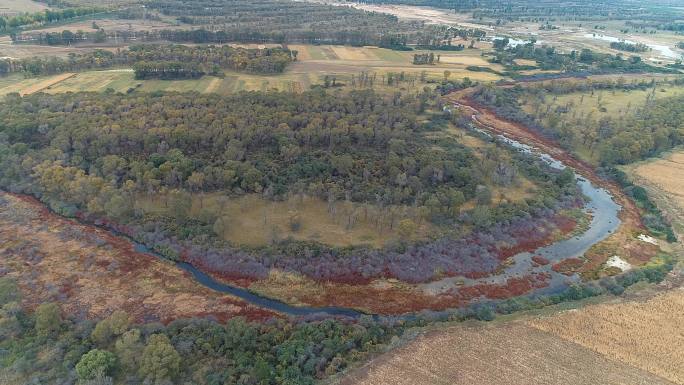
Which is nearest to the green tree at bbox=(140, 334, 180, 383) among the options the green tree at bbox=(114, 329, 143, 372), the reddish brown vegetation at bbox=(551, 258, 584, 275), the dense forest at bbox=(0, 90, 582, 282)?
the green tree at bbox=(114, 329, 143, 372)

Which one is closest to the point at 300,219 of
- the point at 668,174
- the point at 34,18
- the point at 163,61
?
the point at 668,174

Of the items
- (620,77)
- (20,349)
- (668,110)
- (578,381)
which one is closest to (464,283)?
(578,381)

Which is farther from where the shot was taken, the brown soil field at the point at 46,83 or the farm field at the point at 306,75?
the farm field at the point at 306,75

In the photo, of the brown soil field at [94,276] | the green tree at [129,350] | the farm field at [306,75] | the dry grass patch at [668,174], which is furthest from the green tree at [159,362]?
the dry grass patch at [668,174]

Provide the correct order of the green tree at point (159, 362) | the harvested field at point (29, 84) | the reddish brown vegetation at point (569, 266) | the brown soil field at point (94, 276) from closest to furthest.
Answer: the green tree at point (159, 362)
the brown soil field at point (94, 276)
the reddish brown vegetation at point (569, 266)
the harvested field at point (29, 84)

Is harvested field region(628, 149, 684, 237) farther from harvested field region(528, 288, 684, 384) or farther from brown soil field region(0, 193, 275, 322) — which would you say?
brown soil field region(0, 193, 275, 322)

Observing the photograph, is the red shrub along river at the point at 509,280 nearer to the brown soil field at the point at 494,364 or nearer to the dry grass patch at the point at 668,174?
the brown soil field at the point at 494,364

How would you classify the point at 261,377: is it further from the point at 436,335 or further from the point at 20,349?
the point at 20,349

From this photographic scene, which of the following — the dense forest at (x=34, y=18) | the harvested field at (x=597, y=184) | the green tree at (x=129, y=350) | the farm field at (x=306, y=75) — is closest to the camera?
the green tree at (x=129, y=350)

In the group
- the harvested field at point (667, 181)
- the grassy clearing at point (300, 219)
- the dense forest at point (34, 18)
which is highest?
the dense forest at point (34, 18)
